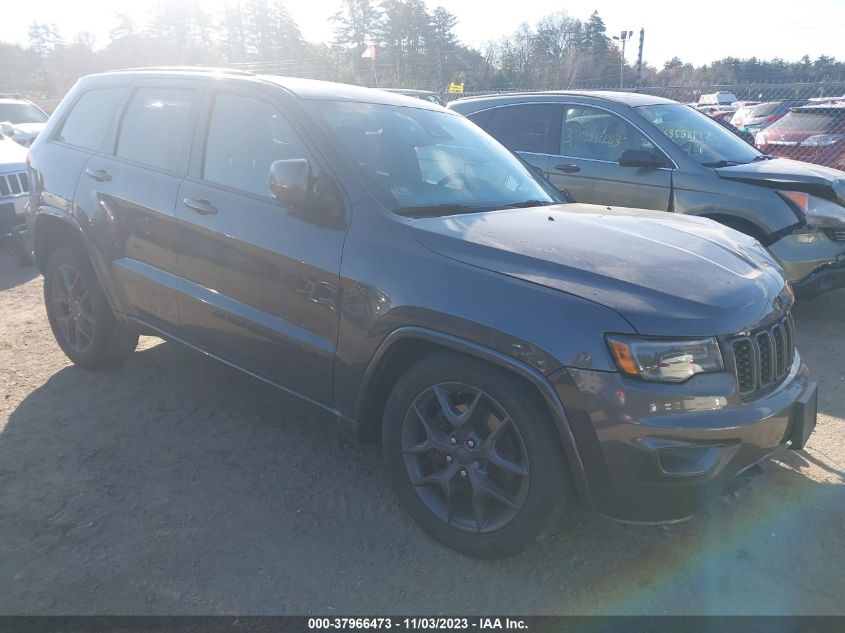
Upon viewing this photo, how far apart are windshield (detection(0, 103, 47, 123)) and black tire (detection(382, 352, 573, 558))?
14487 millimetres

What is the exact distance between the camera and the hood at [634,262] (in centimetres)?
232

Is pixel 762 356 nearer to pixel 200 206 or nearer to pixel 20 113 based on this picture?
pixel 200 206

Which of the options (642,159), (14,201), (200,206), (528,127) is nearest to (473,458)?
(200,206)

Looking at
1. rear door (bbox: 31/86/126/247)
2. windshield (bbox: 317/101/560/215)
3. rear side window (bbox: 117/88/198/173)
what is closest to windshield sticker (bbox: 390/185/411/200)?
windshield (bbox: 317/101/560/215)

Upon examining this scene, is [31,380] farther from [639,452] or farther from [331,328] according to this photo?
[639,452]

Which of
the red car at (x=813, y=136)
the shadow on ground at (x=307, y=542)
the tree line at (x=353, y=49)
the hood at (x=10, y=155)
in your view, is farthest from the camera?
the tree line at (x=353, y=49)

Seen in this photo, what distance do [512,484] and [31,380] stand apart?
352 cm

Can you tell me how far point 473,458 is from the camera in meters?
2.62

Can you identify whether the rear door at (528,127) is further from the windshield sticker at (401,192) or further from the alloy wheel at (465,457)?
the alloy wheel at (465,457)

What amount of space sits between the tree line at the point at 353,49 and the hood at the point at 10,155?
24.2 metres

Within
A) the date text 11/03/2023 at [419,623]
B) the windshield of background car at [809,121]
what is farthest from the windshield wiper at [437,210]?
the windshield of background car at [809,121]

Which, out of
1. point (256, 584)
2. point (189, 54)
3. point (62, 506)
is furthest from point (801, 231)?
point (189, 54)

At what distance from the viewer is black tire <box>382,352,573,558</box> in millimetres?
2412

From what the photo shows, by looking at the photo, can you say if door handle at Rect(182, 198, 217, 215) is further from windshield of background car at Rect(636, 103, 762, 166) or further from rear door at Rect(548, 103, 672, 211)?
windshield of background car at Rect(636, 103, 762, 166)
